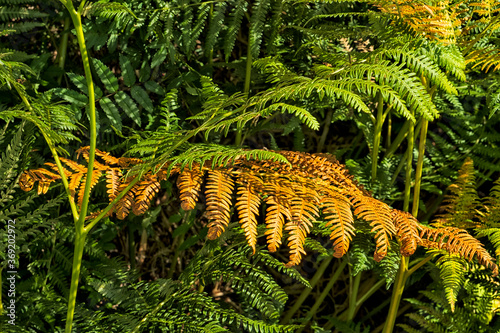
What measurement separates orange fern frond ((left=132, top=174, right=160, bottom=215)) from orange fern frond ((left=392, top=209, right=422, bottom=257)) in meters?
0.55

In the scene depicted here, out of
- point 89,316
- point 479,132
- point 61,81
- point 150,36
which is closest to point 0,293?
point 89,316

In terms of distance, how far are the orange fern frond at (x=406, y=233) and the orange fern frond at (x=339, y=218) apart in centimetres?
13

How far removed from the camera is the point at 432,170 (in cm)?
199

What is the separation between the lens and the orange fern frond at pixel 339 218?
3.33ft

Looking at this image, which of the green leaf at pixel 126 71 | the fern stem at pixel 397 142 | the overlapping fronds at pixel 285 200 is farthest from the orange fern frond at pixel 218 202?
the fern stem at pixel 397 142

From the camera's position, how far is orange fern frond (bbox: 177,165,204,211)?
3.52 feet

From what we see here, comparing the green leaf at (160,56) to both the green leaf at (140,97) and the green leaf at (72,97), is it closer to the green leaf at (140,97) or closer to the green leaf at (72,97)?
the green leaf at (140,97)

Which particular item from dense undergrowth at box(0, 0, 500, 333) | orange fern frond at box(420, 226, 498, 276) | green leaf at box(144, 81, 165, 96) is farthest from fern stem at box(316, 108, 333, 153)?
orange fern frond at box(420, 226, 498, 276)

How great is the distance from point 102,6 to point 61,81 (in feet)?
2.57

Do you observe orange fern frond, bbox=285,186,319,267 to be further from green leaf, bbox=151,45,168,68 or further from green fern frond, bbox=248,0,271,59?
green leaf, bbox=151,45,168,68

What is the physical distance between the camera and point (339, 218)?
1.06m

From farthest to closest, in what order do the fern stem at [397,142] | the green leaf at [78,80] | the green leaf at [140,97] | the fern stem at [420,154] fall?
the fern stem at [397,142]
the green leaf at [140,97]
the green leaf at [78,80]
the fern stem at [420,154]

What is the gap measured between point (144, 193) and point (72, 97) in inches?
26.6

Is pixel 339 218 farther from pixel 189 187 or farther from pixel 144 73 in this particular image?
pixel 144 73
